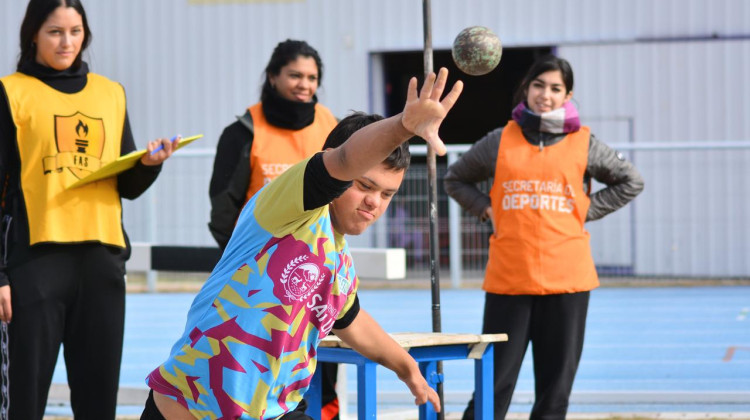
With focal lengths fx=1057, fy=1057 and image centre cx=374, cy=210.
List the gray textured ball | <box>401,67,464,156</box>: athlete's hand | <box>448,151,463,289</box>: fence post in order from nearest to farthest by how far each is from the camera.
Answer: <box>401,67,464,156</box>: athlete's hand
the gray textured ball
<box>448,151,463,289</box>: fence post

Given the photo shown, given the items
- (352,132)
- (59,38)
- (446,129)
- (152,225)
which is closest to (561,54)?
(152,225)

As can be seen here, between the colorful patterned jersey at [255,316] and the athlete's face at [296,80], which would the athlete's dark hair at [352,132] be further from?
the athlete's face at [296,80]

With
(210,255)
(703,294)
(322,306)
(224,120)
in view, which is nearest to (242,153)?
(210,255)

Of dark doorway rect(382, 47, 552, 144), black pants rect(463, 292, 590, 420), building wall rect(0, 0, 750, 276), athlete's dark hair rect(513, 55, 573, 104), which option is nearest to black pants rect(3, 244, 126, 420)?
black pants rect(463, 292, 590, 420)

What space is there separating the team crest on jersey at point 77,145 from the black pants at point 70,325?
286 millimetres

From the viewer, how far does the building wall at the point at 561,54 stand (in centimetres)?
1251

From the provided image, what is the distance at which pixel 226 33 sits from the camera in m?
14.9

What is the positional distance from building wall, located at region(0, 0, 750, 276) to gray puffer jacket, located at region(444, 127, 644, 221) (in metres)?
7.75

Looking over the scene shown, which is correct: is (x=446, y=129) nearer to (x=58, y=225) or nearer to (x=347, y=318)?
(x=58, y=225)

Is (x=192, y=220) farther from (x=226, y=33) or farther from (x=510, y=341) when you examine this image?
(x=510, y=341)

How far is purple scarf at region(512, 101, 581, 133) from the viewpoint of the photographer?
184 inches

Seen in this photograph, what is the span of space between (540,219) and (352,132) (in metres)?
2.07

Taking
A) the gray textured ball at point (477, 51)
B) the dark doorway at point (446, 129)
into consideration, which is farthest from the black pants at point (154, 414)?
the dark doorway at point (446, 129)

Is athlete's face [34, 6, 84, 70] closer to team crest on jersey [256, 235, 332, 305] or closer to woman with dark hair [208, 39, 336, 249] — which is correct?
woman with dark hair [208, 39, 336, 249]
